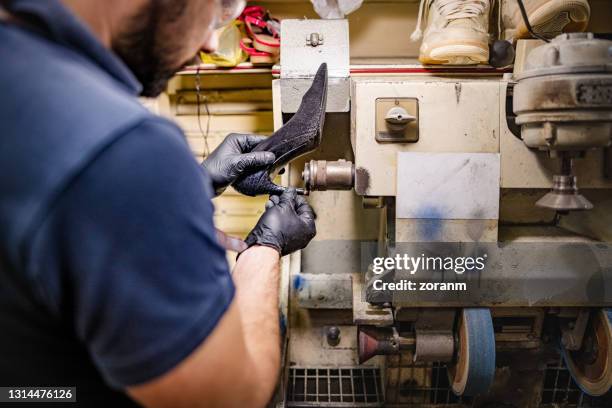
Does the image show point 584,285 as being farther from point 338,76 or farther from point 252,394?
point 252,394

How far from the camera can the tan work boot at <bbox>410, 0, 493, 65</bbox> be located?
54.4 inches

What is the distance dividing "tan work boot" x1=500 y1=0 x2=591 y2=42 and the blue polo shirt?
1.42 m

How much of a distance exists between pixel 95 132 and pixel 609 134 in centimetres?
121

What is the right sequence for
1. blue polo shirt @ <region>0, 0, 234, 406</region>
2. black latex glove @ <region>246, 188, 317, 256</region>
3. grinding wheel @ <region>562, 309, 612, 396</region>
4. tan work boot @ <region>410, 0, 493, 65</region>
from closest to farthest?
blue polo shirt @ <region>0, 0, 234, 406</region> → black latex glove @ <region>246, 188, 317, 256</region> → grinding wheel @ <region>562, 309, 612, 396</region> → tan work boot @ <region>410, 0, 493, 65</region>

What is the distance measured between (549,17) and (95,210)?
61.0 inches

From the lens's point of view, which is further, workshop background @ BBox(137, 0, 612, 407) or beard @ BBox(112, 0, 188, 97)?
workshop background @ BBox(137, 0, 612, 407)

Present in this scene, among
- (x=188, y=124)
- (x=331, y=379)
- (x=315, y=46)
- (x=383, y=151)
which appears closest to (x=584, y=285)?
(x=383, y=151)

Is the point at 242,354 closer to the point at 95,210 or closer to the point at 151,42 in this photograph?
the point at 95,210

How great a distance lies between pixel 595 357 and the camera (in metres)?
1.34

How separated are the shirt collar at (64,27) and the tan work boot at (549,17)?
142 cm

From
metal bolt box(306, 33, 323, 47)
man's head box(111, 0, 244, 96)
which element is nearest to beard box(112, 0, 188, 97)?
man's head box(111, 0, 244, 96)

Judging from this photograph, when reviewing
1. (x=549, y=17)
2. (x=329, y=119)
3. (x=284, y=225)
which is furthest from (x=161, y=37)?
(x=549, y=17)

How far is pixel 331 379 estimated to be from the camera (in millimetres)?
1756

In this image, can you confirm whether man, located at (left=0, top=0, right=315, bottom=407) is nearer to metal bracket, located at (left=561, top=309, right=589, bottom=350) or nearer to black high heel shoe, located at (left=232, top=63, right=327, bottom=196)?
black high heel shoe, located at (left=232, top=63, right=327, bottom=196)
